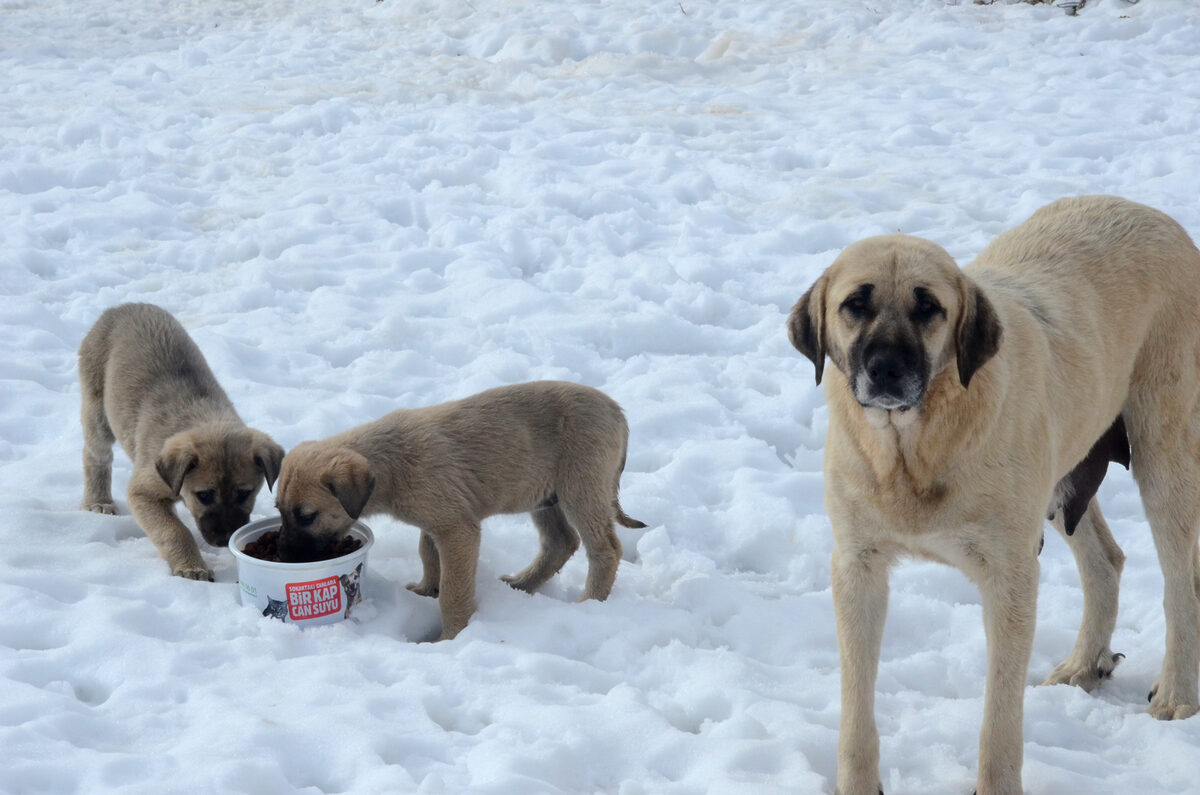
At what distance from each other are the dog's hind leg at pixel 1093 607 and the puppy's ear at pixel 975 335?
4.74ft

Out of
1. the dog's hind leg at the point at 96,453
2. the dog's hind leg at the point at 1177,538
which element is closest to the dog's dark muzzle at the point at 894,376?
the dog's hind leg at the point at 1177,538

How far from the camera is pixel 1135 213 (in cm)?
425

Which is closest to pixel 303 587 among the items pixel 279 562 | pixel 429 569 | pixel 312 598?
pixel 312 598

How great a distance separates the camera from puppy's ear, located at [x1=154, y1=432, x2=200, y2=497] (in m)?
4.88

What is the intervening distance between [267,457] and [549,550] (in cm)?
136

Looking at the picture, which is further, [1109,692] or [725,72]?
[725,72]

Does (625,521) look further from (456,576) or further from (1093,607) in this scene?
(1093,607)

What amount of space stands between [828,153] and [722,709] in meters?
6.88

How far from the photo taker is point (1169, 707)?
4.09m

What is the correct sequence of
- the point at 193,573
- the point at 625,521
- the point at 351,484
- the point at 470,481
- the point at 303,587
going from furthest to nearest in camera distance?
the point at 625,521 → the point at 470,481 → the point at 193,573 → the point at 351,484 → the point at 303,587

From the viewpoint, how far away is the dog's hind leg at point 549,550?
5.10m

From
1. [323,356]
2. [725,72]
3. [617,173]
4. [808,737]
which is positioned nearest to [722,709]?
[808,737]

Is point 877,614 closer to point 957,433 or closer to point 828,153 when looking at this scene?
point 957,433

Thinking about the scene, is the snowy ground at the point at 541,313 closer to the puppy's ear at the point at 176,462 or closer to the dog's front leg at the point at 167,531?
the dog's front leg at the point at 167,531
